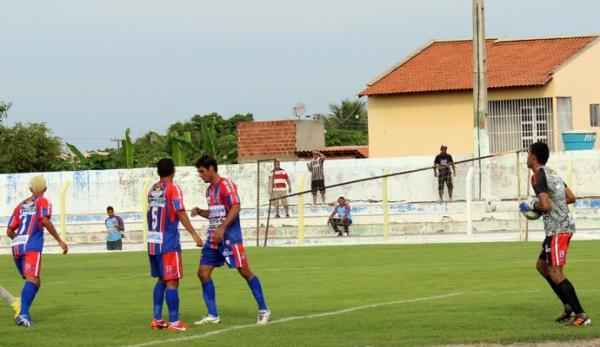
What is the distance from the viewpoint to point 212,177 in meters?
14.4

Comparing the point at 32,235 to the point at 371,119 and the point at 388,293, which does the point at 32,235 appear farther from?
the point at 371,119

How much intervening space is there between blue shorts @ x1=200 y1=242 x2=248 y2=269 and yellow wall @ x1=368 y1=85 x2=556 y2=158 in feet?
137

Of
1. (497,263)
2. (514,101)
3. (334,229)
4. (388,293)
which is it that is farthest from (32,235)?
(514,101)

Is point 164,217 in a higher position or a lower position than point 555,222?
higher

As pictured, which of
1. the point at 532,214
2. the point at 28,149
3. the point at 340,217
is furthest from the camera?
the point at 28,149

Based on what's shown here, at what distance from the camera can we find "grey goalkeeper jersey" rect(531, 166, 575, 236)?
43.5 feet

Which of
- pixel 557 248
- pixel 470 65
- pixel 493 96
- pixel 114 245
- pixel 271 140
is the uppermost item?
pixel 470 65

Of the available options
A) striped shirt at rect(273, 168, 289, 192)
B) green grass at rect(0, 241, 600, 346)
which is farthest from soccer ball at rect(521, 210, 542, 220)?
striped shirt at rect(273, 168, 289, 192)

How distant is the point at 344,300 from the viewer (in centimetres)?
1717

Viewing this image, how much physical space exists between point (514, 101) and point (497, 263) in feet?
106

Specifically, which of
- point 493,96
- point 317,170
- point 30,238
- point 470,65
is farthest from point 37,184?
point 470,65

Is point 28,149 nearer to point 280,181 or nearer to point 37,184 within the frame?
point 280,181

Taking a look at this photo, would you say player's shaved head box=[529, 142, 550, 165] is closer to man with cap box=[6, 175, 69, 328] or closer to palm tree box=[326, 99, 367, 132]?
man with cap box=[6, 175, 69, 328]

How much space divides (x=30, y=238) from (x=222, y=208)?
2411 millimetres
